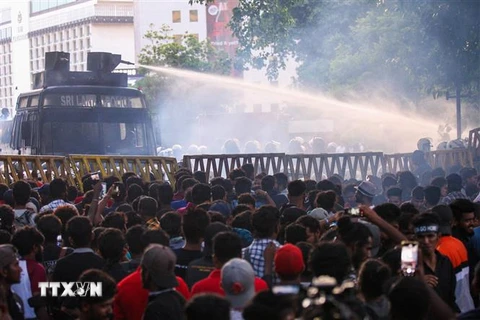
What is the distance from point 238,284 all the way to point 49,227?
3442mm

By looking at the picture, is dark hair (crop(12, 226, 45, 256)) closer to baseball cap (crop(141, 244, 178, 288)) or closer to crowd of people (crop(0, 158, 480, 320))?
crowd of people (crop(0, 158, 480, 320))

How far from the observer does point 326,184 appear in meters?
14.5

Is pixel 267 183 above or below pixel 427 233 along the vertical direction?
above

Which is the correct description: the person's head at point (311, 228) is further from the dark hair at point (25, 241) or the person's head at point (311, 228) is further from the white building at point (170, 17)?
the white building at point (170, 17)

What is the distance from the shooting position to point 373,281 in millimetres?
6461

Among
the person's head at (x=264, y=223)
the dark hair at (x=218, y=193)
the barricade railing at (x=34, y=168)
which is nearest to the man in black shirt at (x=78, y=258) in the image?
the person's head at (x=264, y=223)

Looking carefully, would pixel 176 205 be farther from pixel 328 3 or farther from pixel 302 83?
pixel 302 83

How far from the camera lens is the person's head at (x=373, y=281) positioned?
6.45 meters

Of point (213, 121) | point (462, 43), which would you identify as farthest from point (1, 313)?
point (213, 121)

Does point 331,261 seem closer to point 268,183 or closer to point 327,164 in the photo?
point 268,183

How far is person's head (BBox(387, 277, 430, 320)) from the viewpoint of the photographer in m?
5.64

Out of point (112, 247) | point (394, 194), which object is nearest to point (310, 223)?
point (112, 247)

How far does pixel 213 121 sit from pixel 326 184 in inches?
1973

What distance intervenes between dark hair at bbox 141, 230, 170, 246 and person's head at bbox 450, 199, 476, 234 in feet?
9.57
